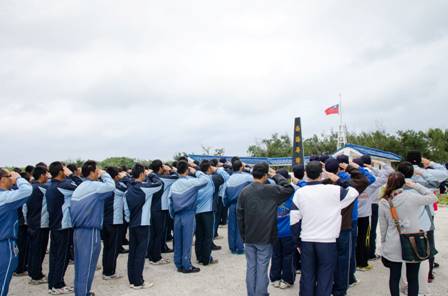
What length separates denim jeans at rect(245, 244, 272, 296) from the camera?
151 inches

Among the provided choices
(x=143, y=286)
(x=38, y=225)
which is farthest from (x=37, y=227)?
(x=143, y=286)

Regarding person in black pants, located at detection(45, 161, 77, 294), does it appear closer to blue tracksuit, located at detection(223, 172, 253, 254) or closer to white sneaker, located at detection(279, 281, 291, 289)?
blue tracksuit, located at detection(223, 172, 253, 254)

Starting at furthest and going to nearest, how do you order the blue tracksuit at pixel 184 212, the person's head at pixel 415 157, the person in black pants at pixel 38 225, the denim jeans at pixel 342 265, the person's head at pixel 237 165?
1. the person's head at pixel 237 165
2. the blue tracksuit at pixel 184 212
3. the person in black pants at pixel 38 225
4. the person's head at pixel 415 157
5. the denim jeans at pixel 342 265

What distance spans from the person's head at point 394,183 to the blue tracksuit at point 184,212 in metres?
2.86

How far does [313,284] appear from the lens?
11.6 ft

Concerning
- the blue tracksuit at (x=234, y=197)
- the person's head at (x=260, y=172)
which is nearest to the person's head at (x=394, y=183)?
the person's head at (x=260, y=172)

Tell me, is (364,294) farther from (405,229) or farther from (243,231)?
(243,231)

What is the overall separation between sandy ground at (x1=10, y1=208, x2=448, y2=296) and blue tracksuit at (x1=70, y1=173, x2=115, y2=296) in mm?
637

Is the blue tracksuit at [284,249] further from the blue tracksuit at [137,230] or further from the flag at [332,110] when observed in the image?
the flag at [332,110]

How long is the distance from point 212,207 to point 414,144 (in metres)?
28.7

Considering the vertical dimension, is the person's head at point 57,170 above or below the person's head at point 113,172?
above

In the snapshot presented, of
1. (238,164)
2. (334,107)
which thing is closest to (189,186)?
(238,164)

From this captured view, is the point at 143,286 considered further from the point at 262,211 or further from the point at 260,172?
the point at 260,172

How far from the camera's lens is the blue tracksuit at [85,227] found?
421 centimetres
